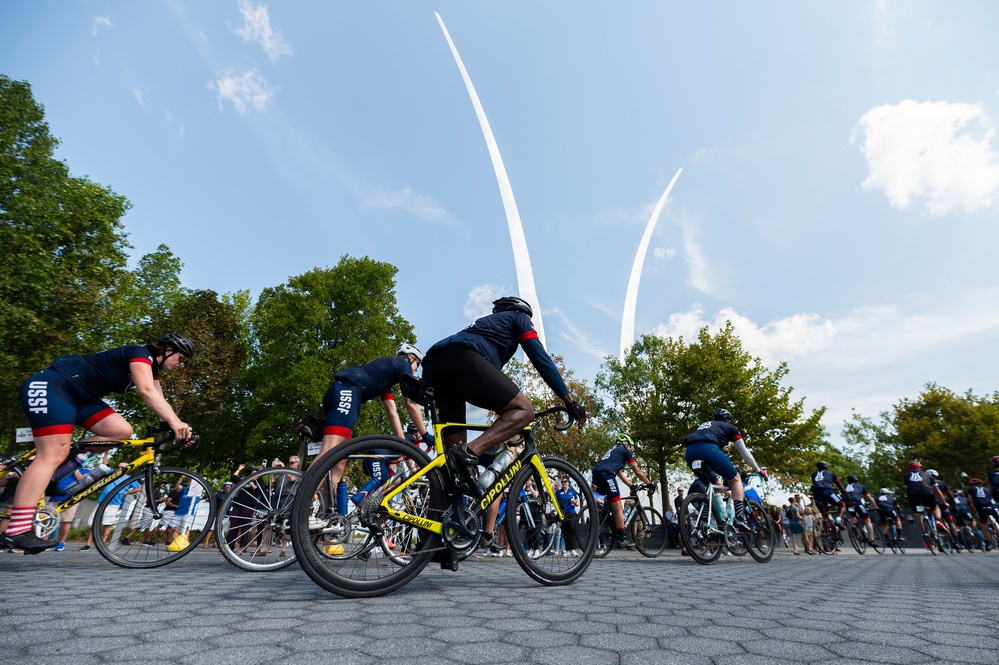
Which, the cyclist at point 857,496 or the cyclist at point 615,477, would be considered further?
the cyclist at point 857,496

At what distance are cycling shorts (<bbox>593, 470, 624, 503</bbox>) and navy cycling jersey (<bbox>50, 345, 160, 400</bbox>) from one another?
6561 millimetres

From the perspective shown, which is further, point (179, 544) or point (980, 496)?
A: point (980, 496)

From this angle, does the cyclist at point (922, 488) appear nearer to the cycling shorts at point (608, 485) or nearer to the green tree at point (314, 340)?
the cycling shorts at point (608, 485)

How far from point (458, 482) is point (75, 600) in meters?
2.10

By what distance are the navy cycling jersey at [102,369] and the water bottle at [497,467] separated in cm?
338

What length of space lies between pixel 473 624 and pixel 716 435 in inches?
242

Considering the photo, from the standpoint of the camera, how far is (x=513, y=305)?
13.5ft

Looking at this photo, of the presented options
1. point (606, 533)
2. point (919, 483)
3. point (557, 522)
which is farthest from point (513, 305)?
point (919, 483)

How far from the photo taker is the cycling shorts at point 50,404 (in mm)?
4527

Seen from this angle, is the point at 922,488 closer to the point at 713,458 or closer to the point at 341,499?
the point at 713,458

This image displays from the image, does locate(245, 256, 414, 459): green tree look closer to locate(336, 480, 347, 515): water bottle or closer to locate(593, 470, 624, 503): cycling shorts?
locate(593, 470, 624, 503): cycling shorts

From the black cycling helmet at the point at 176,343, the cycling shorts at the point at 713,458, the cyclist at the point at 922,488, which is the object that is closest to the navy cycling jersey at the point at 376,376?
the black cycling helmet at the point at 176,343

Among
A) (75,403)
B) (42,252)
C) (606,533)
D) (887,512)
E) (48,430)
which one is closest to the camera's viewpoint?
(48,430)

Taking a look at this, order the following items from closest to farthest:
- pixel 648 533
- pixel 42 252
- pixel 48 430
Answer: pixel 48 430 < pixel 648 533 < pixel 42 252
